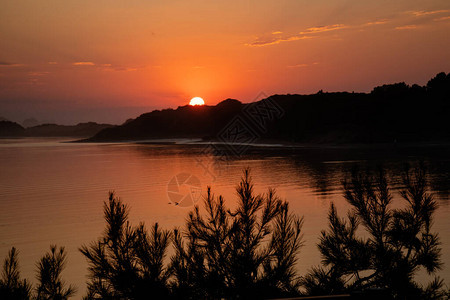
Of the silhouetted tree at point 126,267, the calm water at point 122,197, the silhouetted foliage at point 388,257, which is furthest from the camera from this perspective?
the calm water at point 122,197

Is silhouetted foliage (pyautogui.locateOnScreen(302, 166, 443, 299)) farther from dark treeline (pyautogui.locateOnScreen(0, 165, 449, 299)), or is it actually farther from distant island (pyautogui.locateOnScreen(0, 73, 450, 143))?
distant island (pyautogui.locateOnScreen(0, 73, 450, 143))

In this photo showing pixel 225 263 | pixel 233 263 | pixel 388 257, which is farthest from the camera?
pixel 388 257

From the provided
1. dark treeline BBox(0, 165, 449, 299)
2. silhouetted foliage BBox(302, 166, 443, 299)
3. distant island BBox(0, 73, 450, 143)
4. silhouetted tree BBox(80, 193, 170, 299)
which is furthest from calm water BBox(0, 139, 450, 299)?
distant island BBox(0, 73, 450, 143)

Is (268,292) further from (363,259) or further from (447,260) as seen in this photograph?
(447,260)

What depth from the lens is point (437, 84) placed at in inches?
4099

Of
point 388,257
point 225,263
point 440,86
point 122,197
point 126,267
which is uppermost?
point 440,86

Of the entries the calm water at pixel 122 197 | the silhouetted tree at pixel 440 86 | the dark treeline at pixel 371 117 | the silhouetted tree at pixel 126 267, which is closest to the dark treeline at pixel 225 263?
the silhouetted tree at pixel 126 267

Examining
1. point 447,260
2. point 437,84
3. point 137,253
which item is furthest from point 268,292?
point 437,84

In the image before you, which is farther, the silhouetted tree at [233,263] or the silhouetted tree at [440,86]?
the silhouetted tree at [440,86]

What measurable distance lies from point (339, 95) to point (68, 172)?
292 ft

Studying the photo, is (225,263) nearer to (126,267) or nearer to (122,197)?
(126,267)

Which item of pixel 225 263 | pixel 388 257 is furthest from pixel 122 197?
pixel 388 257

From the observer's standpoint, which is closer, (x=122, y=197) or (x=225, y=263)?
(x=225, y=263)

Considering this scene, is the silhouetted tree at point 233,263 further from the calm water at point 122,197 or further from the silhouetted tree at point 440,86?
the silhouetted tree at point 440,86
